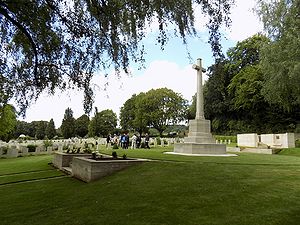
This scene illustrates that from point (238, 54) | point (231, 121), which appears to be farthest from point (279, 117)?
point (238, 54)

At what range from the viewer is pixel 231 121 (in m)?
44.2

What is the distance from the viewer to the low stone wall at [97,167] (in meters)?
9.07

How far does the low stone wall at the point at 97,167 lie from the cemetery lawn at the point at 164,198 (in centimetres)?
34

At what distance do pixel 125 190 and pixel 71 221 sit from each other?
208 cm

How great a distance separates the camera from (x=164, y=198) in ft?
20.7

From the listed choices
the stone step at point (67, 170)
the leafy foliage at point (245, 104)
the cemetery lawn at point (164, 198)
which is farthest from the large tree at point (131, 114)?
the cemetery lawn at point (164, 198)

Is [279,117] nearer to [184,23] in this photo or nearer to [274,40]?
[274,40]

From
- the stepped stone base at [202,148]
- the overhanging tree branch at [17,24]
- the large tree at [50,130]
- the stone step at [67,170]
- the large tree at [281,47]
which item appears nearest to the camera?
the overhanging tree branch at [17,24]

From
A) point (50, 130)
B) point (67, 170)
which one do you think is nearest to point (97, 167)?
point (67, 170)

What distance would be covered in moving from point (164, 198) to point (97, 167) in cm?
355

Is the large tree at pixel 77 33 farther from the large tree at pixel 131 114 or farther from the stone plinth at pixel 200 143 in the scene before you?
the large tree at pixel 131 114

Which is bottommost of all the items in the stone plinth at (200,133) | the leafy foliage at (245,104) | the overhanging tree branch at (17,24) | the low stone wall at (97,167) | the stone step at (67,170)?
the stone step at (67,170)

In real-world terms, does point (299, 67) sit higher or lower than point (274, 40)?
lower

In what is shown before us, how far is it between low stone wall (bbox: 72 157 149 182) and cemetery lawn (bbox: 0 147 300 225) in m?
0.34
